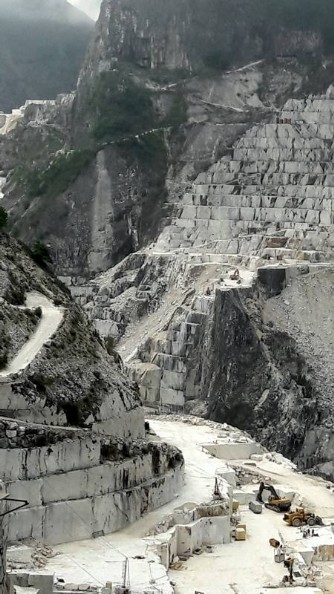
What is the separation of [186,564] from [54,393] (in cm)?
744

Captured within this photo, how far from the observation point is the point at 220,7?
12912cm

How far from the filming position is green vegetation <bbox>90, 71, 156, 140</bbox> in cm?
12244

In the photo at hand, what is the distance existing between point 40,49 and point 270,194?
68.4 m

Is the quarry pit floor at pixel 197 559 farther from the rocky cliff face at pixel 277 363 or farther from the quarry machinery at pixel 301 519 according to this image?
the rocky cliff face at pixel 277 363

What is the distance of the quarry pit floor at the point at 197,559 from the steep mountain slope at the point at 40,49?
380ft

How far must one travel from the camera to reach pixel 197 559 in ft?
161

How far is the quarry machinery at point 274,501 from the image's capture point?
5788 centimetres

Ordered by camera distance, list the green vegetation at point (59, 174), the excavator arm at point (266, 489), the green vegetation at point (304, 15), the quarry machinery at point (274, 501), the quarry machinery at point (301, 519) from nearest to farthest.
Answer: the quarry machinery at point (301, 519) → the quarry machinery at point (274, 501) → the excavator arm at point (266, 489) → the green vegetation at point (59, 174) → the green vegetation at point (304, 15)

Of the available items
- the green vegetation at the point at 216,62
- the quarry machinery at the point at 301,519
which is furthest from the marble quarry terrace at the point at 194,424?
the green vegetation at the point at 216,62

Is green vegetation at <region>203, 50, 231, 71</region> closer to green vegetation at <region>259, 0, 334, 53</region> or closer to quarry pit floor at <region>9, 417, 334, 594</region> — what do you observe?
green vegetation at <region>259, 0, 334, 53</region>

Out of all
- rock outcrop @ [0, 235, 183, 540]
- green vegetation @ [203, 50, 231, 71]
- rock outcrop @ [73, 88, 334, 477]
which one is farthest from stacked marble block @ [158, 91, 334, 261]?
rock outcrop @ [0, 235, 183, 540]

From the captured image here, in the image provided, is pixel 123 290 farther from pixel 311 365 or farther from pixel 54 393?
pixel 54 393

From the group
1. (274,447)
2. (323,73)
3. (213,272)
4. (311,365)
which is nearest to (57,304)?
(274,447)

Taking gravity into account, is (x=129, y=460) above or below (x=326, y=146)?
below
